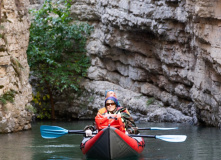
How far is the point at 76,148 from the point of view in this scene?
12367mm

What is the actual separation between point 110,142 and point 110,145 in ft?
0.22

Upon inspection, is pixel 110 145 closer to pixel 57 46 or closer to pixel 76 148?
pixel 76 148

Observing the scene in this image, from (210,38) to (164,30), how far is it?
3700 mm

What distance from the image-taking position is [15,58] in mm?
17484

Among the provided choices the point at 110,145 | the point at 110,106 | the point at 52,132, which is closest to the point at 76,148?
the point at 52,132

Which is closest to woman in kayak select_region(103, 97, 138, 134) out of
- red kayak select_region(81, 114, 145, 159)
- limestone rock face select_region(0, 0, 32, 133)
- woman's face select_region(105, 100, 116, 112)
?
woman's face select_region(105, 100, 116, 112)

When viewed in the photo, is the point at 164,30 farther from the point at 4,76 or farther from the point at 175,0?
the point at 4,76

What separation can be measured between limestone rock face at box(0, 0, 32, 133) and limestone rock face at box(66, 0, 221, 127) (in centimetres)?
493

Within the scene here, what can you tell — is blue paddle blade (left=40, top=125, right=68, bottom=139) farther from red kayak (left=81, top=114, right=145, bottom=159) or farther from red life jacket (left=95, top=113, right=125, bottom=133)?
red life jacket (left=95, top=113, right=125, bottom=133)

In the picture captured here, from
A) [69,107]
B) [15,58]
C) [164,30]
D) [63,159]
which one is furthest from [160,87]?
[63,159]

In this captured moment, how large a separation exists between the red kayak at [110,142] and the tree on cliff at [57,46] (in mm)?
13061

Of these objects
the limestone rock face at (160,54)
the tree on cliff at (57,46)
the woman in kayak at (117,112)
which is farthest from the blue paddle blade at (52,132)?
the tree on cliff at (57,46)

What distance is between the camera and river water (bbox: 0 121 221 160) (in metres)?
10.7

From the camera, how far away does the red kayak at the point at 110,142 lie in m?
9.50
